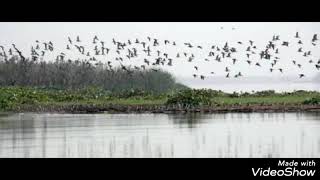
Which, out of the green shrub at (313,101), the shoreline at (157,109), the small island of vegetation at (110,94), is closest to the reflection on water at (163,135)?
the shoreline at (157,109)

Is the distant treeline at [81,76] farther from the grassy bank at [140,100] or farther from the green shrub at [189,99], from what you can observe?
the green shrub at [189,99]

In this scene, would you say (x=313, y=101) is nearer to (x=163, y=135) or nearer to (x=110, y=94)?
(x=110, y=94)

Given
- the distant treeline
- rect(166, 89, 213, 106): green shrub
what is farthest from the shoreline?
the distant treeline

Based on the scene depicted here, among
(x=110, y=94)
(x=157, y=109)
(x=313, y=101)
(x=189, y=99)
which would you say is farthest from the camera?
(x=110, y=94)

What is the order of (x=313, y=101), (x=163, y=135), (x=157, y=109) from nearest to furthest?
(x=163, y=135)
(x=157, y=109)
(x=313, y=101)

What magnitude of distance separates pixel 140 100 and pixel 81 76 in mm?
7455

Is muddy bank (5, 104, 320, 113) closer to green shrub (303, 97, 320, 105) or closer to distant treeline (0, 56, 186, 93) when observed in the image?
green shrub (303, 97, 320, 105)

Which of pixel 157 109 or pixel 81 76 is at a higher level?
pixel 81 76

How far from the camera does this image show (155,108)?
89.6ft

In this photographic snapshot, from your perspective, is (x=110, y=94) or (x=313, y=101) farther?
(x=110, y=94)

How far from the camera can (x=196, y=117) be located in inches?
945

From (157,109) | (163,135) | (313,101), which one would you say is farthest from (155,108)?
(163,135)
